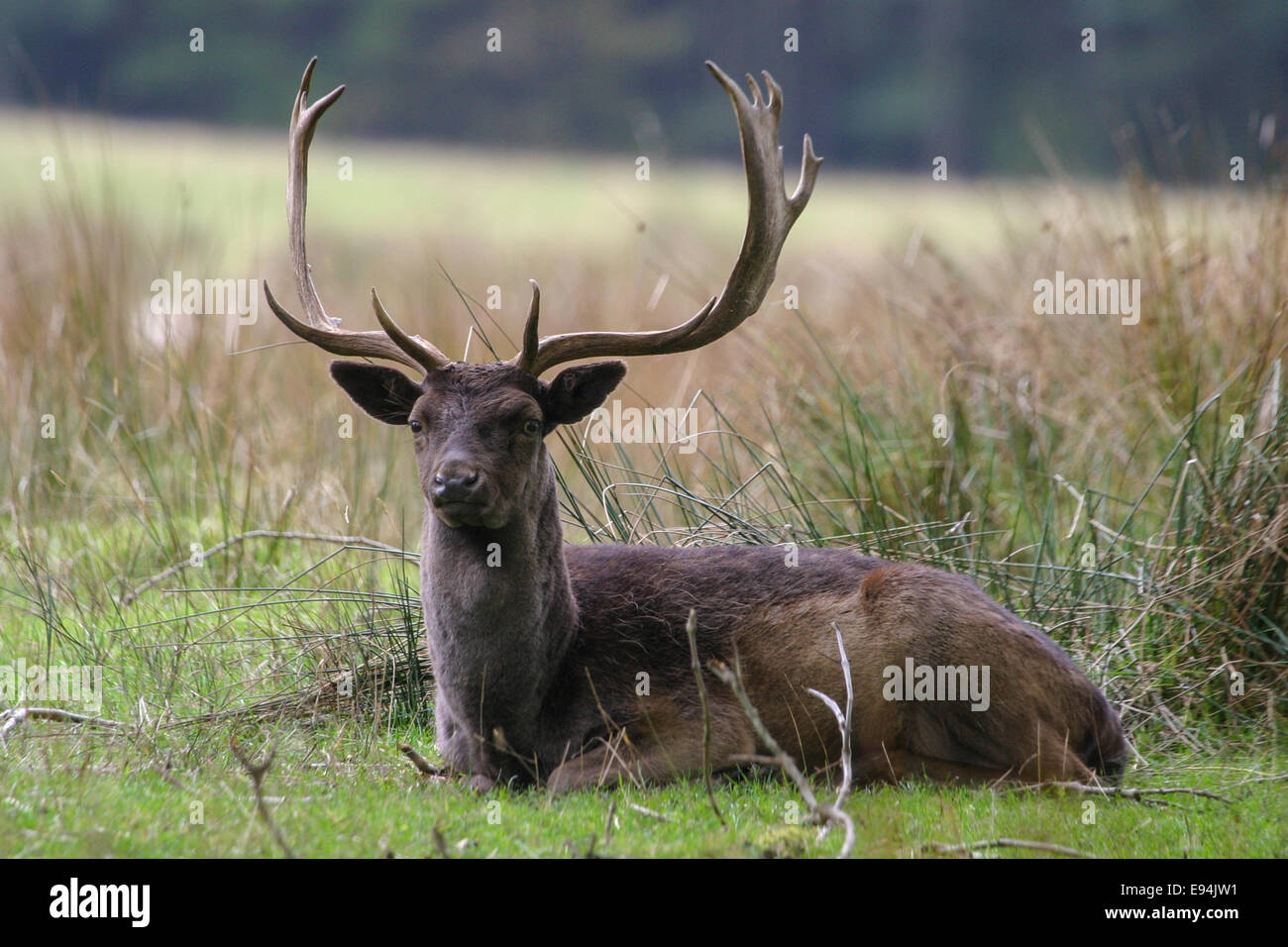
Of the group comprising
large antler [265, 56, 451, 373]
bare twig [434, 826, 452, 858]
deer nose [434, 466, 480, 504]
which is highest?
large antler [265, 56, 451, 373]

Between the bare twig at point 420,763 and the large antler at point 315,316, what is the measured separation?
4.77 ft

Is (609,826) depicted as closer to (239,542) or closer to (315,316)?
(315,316)

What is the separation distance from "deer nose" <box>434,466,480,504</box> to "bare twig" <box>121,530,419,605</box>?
154 centimetres

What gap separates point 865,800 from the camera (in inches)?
223

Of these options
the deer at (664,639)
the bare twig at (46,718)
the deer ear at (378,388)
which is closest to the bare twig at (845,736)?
the deer at (664,639)

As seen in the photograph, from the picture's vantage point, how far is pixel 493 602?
592 centimetres

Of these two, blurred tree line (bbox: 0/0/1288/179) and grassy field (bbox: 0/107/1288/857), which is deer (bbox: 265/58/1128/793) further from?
blurred tree line (bbox: 0/0/1288/179)

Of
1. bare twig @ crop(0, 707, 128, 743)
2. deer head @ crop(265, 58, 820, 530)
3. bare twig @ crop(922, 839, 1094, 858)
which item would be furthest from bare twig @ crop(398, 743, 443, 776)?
bare twig @ crop(922, 839, 1094, 858)

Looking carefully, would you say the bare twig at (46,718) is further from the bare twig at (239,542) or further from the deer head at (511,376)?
the deer head at (511,376)

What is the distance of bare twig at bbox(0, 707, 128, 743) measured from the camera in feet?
20.2

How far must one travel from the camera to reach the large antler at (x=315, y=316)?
6070 millimetres

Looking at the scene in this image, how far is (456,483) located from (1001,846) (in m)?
2.22
